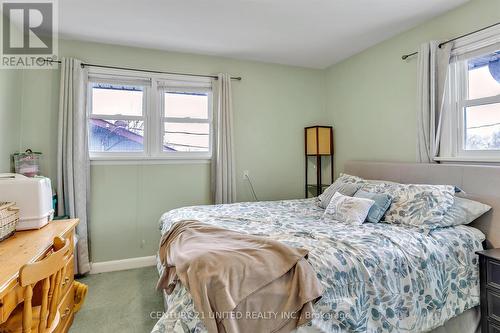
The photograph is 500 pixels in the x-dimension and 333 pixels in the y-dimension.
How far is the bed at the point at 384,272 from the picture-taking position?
1.38 m

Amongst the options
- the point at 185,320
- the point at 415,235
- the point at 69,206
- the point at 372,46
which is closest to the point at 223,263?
the point at 185,320

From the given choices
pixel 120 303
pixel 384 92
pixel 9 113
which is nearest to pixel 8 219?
pixel 120 303

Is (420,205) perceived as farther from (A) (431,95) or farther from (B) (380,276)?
(A) (431,95)

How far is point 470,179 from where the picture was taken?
2.14 m

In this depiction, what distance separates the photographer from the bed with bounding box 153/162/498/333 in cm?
138

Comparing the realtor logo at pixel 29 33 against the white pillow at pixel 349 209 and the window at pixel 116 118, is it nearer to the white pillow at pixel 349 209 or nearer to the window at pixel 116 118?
the window at pixel 116 118

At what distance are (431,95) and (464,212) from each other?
1.08 meters

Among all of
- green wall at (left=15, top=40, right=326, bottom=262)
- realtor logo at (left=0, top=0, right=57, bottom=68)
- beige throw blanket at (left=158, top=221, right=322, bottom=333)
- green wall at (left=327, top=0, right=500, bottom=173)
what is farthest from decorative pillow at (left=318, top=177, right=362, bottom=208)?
realtor logo at (left=0, top=0, right=57, bottom=68)

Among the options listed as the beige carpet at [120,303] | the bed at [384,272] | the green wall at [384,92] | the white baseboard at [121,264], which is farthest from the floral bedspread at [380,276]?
the white baseboard at [121,264]

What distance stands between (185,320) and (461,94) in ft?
9.07

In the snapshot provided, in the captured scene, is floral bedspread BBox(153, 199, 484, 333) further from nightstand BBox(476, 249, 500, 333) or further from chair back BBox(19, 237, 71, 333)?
chair back BBox(19, 237, 71, 333)

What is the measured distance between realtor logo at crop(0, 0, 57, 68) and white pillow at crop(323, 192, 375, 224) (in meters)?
2.92

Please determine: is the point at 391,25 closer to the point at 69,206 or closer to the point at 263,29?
the point at 263,29

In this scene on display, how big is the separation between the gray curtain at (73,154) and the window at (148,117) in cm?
18
